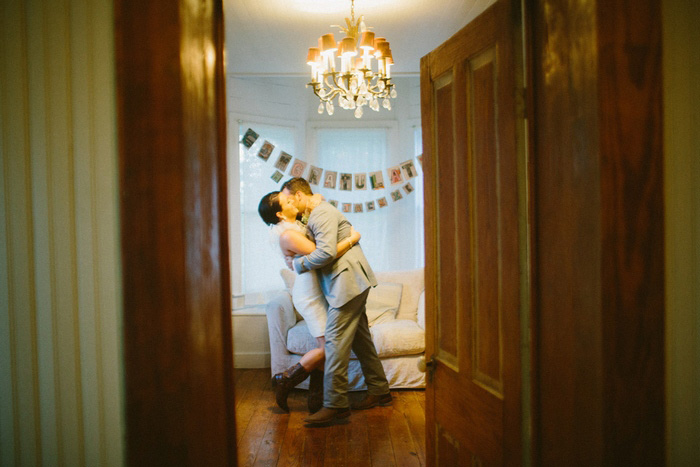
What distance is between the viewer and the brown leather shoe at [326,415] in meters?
2.94

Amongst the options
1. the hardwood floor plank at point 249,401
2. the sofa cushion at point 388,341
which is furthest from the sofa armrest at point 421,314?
the hardwood floor plank at point 249,401

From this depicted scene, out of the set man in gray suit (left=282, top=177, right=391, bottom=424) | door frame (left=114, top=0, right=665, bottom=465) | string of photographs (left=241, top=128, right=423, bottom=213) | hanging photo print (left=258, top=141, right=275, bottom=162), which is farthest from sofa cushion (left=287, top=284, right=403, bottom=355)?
door frame (left=114, top=0, right=665, bottom=465)

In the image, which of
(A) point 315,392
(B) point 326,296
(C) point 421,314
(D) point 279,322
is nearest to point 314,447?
(A) point 315,392

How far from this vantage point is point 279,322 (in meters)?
3.57

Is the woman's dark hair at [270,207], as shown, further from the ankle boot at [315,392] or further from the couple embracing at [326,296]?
the ankle boot at [315,392]

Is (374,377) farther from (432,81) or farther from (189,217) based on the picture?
(189,217)

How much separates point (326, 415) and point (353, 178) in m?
2.70

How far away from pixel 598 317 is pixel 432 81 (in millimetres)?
1029

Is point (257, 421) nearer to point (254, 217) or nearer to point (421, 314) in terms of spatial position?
point (421, 314)

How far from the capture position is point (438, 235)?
1673mm

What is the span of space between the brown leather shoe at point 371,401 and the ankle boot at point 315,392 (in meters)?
0.25

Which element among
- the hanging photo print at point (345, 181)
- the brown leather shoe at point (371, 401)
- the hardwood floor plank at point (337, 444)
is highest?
the hanging photo print at point (345, 181)

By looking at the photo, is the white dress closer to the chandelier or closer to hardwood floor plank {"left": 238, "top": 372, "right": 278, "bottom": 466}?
hardwood floor plank {"left": 238, "top": 372, "right": 278, "bottom": 466}

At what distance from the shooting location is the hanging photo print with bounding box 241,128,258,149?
4664 millimetres
